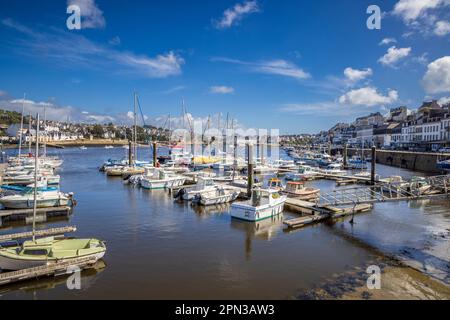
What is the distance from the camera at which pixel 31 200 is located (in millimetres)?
26844

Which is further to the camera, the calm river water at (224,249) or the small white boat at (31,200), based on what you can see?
the small white boat at (31,200)

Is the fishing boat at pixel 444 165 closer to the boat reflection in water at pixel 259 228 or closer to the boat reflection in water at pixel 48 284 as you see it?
the boat reflection in water at pixel 259 228

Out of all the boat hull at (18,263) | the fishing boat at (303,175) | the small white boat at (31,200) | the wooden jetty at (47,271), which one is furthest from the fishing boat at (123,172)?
the boat hull at (18,263)

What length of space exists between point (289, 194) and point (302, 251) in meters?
14.8

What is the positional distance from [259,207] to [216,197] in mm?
7112

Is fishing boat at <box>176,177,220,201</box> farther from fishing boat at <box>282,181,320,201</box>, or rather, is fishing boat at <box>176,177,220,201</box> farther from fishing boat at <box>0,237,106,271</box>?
fishing boat at <box>0,237,106,271</box>

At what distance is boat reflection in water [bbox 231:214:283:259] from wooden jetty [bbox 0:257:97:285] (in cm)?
902

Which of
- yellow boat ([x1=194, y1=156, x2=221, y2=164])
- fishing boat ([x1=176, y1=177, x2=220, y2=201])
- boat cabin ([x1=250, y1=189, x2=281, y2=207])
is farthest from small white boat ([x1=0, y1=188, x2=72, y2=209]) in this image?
yellow boat ([x1=194, y1=156, x2=221, y2=164])

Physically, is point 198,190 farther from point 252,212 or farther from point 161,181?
point 252,212

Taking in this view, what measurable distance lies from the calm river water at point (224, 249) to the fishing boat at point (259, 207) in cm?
76

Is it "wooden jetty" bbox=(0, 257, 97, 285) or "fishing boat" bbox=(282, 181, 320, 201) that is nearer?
"wooden jetty" bbox=(0, 257, 97, 285)

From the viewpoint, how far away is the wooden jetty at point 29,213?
24.6 metres

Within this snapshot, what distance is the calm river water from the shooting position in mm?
13781
